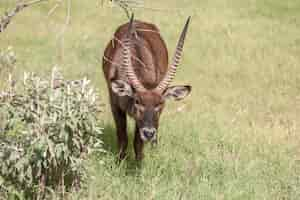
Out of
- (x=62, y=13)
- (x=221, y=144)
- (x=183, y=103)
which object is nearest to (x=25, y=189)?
(x=221, y=144)

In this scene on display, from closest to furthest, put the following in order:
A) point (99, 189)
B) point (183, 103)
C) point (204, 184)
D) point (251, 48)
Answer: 1. point (99, 189)
2. point (204, 184)
3. point (183, 103)
4. point (251, 48)

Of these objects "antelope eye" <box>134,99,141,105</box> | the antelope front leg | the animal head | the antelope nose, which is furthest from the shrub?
the antelope front leg

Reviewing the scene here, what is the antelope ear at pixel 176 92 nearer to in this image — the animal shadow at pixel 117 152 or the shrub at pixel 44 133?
the animal shadow at pixel 117 152

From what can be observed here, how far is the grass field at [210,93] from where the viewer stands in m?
6.16

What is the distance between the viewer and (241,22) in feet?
47.0

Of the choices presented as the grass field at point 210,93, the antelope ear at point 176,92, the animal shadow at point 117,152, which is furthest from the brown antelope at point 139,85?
the grass field at point 210,93

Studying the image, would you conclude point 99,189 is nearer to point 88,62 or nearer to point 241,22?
point 88,62

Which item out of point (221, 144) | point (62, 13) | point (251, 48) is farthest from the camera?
point (62, 13)

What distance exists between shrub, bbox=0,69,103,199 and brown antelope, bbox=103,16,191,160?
0.83m

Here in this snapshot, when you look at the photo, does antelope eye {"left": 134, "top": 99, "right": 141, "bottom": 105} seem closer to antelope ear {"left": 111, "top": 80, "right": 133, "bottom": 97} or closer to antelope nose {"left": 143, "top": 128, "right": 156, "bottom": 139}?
antelope ear {"left": 111, "top": 80, "right": 133, "bottom": 97}

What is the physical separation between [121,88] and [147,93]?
333 mm

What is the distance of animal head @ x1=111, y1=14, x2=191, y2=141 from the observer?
6.02 metres

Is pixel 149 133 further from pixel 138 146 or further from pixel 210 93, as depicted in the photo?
pixel 210 93

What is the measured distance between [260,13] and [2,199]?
1148 cm
